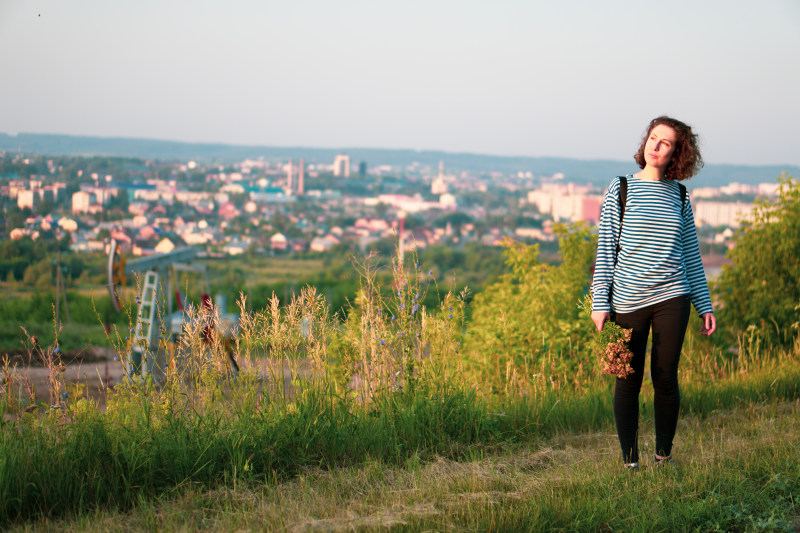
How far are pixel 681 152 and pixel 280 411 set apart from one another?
7.68 feet

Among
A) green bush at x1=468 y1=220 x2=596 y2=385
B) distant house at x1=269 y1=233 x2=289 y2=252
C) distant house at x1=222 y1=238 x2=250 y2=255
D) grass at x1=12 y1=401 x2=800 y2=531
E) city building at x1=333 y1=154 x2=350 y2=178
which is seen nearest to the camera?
grass at x1=12 y1=401 x2=800 y2=531

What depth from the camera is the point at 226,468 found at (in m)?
3.23

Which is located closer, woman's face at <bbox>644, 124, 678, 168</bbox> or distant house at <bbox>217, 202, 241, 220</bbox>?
woman's face at <bbox>644, 124, 678, 168</bbox>

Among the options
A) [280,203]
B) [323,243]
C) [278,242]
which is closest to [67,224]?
[278,242]

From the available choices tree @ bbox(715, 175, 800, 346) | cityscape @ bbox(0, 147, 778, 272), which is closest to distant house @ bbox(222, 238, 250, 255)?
cityscape @ bbox(0, 147, 778, 272)

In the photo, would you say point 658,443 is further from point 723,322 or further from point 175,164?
point 175,164

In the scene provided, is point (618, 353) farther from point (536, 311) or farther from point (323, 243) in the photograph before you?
point (323, 243)

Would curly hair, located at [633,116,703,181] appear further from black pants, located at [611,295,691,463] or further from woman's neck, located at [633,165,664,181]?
black pants, located at [611,295,691,463]

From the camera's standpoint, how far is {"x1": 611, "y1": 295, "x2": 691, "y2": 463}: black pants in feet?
10.3

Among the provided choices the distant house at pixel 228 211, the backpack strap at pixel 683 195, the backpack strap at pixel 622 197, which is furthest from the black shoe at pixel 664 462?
the distant house at pixel 228 211

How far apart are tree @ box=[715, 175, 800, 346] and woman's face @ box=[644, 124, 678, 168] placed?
15.3 ft

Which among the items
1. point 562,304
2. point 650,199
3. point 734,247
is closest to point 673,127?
point 650,199

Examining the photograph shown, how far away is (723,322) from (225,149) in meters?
75.8

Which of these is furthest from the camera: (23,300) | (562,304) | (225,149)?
(225,149)
